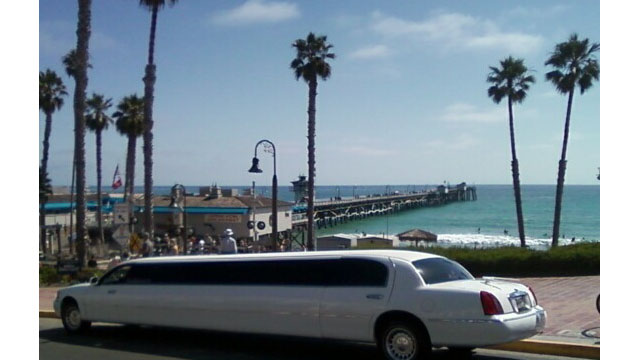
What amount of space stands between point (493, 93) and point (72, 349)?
32.6 meters

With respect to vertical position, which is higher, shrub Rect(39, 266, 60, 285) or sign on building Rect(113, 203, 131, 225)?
sign on building Rect(113, 203, 131, 225)

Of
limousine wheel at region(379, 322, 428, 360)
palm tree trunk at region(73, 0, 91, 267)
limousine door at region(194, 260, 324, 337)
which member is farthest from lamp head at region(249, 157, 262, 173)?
limousine wheel at region(379, 322, 428, 360)

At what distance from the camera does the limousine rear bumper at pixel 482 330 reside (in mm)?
8109

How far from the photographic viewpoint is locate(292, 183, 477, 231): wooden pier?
3873 inches

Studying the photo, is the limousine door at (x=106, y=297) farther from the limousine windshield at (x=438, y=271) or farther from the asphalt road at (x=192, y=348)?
the limousine windshield at (x=438, y=271)

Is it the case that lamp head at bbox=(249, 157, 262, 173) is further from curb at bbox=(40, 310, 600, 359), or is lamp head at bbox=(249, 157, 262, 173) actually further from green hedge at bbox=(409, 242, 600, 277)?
curb at bbox=(40, 310, 600, 359)

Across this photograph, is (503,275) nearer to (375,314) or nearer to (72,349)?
(375,314)

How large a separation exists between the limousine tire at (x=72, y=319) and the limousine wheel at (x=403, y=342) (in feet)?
20.5

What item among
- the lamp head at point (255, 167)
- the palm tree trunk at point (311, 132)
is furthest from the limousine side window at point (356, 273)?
the palm tree trunk at point (311, 132)

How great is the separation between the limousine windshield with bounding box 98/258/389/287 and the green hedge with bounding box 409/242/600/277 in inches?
388

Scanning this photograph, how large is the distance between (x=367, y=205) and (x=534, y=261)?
102047 mm

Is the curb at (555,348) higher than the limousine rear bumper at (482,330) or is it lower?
lower

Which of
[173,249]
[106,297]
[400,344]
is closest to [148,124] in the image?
[173,249]

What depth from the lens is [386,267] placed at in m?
9.01
